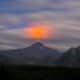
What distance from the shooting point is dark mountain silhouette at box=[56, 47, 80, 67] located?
602 centimetres

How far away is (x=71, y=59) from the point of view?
20.2 feet

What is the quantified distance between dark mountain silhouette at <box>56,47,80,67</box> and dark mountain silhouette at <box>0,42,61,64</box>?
11 cm

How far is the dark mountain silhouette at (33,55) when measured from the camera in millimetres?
6080

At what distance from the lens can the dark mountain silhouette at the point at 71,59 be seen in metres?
6.02

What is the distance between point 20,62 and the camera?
6070 mm

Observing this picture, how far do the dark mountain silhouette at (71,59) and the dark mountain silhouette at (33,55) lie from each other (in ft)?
0.37
